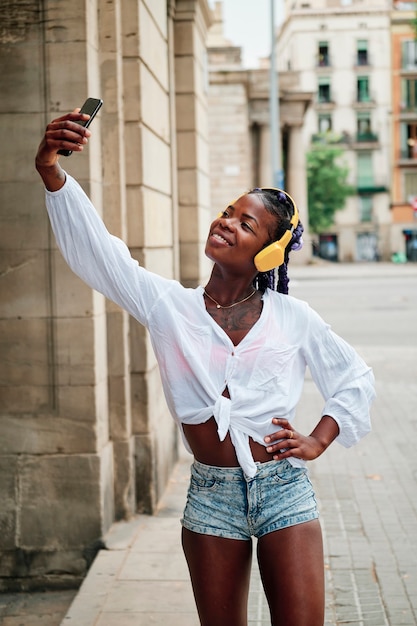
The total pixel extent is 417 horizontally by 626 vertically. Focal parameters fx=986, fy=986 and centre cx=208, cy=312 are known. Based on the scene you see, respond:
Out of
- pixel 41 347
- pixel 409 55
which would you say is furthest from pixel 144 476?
pixel 409 55

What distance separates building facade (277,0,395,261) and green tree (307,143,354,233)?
678cm

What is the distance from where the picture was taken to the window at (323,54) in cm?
8244

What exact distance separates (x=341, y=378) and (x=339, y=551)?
2.86 meters

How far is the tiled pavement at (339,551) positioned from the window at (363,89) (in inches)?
2936

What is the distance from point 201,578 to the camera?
3104 millimetres

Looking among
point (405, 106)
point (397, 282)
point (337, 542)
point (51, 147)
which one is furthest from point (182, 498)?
point (405, 106)

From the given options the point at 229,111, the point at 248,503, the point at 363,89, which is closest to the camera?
the point at 248,503

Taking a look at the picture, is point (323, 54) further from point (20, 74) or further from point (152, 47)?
point (20, 74)

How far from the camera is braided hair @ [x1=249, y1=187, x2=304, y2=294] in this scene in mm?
3271

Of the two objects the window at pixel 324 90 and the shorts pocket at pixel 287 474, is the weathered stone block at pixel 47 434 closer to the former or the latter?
the shorts pocket at pixel 287 474

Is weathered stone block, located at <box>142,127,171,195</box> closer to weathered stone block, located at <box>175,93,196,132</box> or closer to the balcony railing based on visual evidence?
weathered stone block, located at <box>175,93,196,132</box>

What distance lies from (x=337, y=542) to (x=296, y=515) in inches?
123

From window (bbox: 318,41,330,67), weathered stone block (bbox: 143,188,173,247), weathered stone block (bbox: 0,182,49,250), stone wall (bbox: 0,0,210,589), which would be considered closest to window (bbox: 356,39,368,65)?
window (bbox: 318,41,330,67)

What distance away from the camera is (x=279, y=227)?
329 cm
